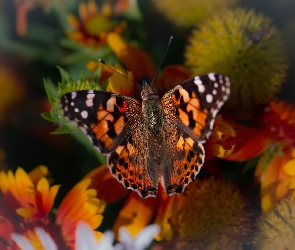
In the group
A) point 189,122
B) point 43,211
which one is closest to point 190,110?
point 189,122

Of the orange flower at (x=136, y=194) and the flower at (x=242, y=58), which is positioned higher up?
the flower at (x=242, y=58)

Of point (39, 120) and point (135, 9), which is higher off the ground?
point (135, 9)

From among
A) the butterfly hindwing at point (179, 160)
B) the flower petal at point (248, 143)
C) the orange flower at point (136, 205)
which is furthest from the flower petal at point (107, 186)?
the flower petal at point (248, 143)

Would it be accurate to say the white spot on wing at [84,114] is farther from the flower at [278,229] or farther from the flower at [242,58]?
the flower at [278,229]

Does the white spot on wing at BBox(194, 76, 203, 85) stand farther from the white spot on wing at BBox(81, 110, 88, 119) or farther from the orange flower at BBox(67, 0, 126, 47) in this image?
the orange flower at BBox(67, 0, 126, 47)

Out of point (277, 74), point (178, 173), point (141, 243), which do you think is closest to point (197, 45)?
point (277, 74)

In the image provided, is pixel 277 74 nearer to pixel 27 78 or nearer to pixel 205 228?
pixel 205 228
